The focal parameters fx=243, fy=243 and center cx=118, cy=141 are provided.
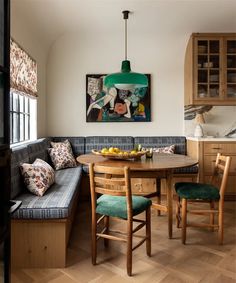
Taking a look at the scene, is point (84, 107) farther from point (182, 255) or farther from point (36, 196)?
point (182, 255)

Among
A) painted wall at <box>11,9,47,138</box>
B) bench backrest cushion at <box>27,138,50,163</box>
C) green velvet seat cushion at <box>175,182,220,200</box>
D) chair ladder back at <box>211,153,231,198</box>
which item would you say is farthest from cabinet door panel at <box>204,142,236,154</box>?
painted wall at <box>11,9,47,138</box>

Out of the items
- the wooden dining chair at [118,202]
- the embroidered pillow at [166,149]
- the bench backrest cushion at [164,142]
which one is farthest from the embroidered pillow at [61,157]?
the wooden dining chair at [118,202]

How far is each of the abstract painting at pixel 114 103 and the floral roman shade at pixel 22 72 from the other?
95 cm

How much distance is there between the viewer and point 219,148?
138 inches

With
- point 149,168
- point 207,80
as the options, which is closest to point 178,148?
point 207,80

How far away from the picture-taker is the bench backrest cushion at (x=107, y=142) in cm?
394

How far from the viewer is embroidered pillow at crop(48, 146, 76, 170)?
346cm

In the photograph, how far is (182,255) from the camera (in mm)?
2064

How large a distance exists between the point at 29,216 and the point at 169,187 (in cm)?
125

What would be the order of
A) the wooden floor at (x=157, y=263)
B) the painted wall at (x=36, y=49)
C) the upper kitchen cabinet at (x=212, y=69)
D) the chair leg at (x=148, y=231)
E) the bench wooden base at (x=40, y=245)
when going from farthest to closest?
the upper kitchen cabinet at (x=212, y=69)
the painted wall at (x=36, y=49)
the chair leg at (x=148, y=231)
the bench wooden base at (x=40, y=245)
the wooden floor at (x=157, y=263)

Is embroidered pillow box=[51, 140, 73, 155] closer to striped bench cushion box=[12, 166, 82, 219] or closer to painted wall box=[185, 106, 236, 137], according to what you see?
striped bench cushion box=[12, 166, 82, 219]

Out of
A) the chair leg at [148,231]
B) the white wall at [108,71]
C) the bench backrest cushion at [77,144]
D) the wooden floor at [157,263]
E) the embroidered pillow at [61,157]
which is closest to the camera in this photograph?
the wooden floor at [157,263]

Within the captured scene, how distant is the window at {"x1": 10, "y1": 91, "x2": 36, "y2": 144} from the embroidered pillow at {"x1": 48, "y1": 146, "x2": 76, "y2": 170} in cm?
38

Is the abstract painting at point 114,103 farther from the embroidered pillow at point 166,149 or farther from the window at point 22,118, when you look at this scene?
the window at point 22,118
